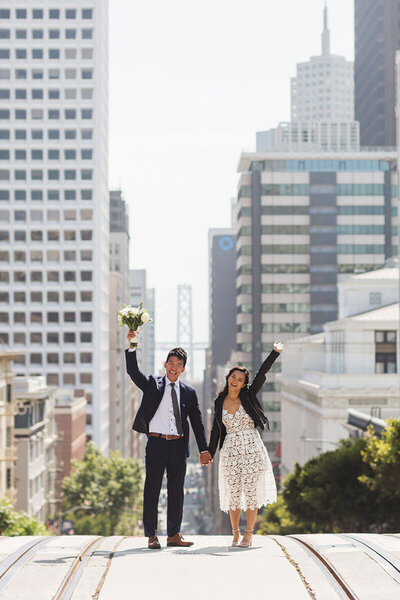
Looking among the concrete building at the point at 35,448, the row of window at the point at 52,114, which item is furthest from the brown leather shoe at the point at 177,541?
the row of window at the point at 52,114

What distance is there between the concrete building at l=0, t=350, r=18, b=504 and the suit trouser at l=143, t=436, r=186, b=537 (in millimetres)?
44866

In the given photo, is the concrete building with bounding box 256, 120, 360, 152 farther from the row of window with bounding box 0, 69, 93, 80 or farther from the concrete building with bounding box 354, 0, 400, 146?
the concrete building with bounding box 354, 0, 400, 146

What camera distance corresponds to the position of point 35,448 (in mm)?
74938

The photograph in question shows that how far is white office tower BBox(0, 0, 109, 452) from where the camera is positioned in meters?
132

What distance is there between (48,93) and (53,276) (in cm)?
2322

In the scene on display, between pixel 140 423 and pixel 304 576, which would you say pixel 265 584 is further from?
pixel 140 423

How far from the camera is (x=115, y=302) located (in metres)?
160

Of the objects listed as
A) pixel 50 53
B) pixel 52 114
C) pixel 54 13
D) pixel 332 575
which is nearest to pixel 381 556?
pixel 332 575

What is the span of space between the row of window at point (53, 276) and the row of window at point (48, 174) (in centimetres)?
1187

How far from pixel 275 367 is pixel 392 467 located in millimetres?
103254

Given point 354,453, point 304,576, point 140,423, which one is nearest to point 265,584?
point 304,576

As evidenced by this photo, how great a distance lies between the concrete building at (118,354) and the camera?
496 feet

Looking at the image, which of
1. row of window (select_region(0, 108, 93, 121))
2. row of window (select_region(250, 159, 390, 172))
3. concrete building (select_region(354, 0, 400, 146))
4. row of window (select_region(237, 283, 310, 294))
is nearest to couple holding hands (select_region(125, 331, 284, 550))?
row of window (select_region(237, 283, 310, 294))

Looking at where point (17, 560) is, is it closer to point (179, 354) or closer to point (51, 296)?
point (179, 354)
